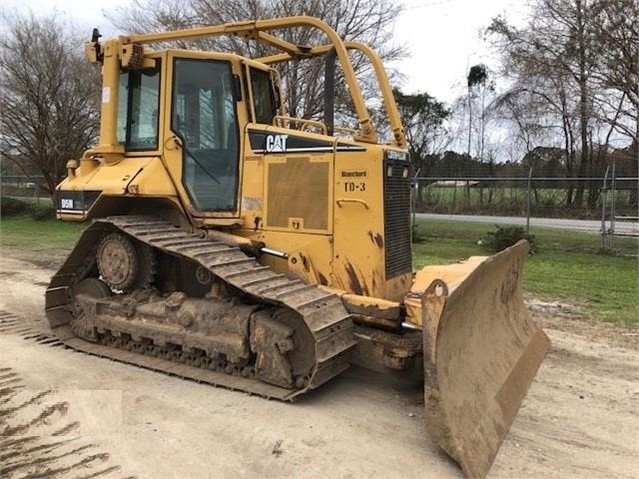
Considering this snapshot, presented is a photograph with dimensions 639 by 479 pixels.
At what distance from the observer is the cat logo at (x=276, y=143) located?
5.76m

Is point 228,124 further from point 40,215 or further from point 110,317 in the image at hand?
point 40,215

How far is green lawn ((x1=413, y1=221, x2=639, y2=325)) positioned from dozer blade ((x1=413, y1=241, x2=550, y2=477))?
282 centimetres

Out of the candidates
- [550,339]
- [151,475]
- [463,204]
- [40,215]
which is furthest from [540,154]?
[151,475]

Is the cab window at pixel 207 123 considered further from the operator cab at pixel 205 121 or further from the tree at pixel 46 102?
the tree at pixel 46 102

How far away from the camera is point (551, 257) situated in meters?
12.8

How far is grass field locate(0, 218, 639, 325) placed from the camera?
877 cm

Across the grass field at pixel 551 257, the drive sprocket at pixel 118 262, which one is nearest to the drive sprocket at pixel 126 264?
the drive sprocket at pixel 118 262

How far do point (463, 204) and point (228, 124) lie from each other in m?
16.8

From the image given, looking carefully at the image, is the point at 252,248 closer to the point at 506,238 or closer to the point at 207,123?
the point at 207,123

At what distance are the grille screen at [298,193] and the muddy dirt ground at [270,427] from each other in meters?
1.48

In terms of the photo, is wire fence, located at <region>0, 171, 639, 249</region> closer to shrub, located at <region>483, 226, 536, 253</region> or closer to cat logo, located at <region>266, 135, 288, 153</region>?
shrub, located at <region>483, 226, 536, 253</region>

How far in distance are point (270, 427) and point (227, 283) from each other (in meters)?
1.52

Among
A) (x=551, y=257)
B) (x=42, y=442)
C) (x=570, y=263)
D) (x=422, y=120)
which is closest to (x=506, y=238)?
(x=551, y=257)

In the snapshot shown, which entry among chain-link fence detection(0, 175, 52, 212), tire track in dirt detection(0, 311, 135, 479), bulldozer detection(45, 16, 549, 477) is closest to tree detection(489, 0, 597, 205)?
bulldozer detection(45, 16, 549, 477)
